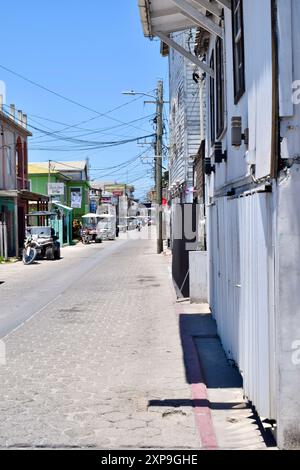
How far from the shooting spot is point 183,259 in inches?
563

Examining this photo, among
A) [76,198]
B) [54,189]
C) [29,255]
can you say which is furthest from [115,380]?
[76,198]

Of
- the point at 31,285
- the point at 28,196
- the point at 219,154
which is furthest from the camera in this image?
the point at 28,196

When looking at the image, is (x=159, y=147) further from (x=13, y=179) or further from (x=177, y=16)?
(x=177, y=16)

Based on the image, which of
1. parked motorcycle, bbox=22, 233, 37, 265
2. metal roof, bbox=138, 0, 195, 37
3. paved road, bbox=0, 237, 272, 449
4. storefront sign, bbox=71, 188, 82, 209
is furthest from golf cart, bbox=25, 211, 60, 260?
storefront sign, bbox=71, 188, 82, 209

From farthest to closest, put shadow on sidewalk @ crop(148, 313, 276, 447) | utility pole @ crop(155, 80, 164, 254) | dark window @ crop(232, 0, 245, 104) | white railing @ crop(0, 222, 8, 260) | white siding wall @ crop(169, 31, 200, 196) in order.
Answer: utility pole @ crop(155, 80, 164, 254)
white railing @ crop(0, 222, 8, 260)
white siding wall @ crop(169, 31, 200, 196)
dark window @ crop(232, 0, 245, 104)
shadow on sidewalk @ crop(148, 313, 276, 447)

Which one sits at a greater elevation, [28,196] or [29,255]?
[28,196]

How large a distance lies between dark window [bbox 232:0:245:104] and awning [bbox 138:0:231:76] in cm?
44

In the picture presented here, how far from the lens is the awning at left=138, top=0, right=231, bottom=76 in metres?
8.09

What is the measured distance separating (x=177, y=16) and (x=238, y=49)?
9.80ft

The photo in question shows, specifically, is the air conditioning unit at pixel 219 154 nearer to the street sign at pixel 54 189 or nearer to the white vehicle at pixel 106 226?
the street sign at pixel 54 189

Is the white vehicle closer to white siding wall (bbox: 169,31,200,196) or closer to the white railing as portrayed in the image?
the white railing

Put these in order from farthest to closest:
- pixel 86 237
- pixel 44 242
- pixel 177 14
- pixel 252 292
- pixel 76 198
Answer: pixel 76 198 < pixel 86 237 < pixel 44 242 < pixel 177 14 < pixel 252 292

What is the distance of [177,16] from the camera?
965 centimetres

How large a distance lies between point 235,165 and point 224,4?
6.34 ft
